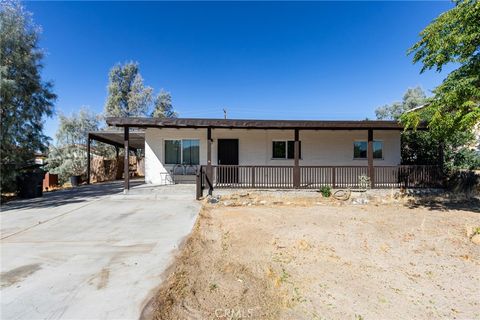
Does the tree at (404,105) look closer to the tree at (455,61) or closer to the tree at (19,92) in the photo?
the tree at (455,61)

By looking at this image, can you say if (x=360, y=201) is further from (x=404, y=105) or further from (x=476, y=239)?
(x=404, y=105)

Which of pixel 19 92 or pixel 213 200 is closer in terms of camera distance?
pixel 213 200

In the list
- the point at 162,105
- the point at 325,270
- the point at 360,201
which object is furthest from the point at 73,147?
the point at 325,270

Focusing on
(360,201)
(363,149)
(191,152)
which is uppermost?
(363,149)

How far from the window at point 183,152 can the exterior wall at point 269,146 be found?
20 centimetres

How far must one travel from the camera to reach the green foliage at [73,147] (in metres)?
13.8

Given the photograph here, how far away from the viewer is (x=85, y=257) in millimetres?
3418

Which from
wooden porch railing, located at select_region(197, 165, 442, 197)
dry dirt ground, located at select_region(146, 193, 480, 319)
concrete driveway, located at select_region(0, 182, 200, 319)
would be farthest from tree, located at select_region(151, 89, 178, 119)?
dry dirt ground, located at select_region(146, 193, 480, 319)

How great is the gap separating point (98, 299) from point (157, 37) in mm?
14815

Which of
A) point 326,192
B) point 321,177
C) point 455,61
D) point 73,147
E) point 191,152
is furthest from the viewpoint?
point 73,147

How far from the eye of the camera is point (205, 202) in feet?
24.5

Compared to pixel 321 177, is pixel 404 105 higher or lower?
higher

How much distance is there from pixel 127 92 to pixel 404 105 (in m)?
31.8

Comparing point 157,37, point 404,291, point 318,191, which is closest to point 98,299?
point 404,291
